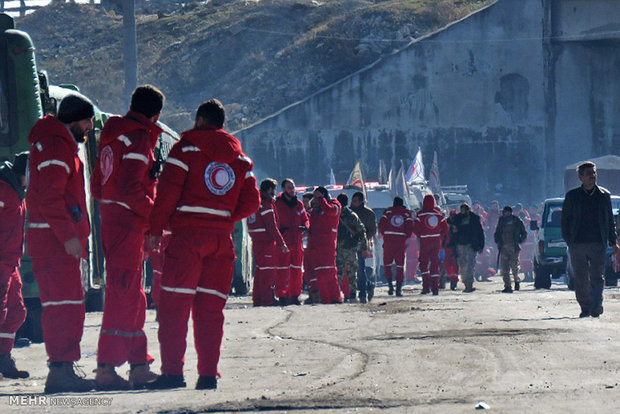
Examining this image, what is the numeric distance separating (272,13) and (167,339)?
3049 inches

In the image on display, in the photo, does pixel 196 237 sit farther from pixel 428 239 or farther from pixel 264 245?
pixel 428 239

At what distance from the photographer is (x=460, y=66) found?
5519 centimetres

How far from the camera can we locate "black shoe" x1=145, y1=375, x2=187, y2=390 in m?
8.36

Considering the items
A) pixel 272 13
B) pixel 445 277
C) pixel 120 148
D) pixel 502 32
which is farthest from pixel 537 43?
pixel 120 148

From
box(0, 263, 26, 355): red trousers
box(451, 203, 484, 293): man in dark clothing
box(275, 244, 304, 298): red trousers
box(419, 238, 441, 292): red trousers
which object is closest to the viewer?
box(0, 263, 26, 355): red trousers

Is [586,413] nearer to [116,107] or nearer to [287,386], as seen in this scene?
[287,386]

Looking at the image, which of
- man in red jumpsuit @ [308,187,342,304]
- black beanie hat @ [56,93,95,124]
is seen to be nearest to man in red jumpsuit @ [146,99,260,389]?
black beanie hat @ [56,93,95,124]

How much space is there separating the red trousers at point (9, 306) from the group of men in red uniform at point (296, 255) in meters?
8.78

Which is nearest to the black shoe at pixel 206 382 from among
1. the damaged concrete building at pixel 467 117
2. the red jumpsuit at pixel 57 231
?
the red jumpsuit at pixel 57 231

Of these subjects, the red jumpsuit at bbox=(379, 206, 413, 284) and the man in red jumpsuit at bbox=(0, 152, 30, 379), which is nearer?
the man in red jumpsuit at bbox=(0, 152, 30, 379)

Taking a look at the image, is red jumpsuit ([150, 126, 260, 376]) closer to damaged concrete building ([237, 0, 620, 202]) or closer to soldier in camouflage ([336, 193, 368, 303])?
soldier in camouflage ([336, 193, 368, 303])

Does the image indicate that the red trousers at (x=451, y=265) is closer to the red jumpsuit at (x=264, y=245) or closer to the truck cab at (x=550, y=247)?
the truck cab at (x=550, y=247)

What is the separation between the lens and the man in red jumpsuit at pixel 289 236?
19.9 meters

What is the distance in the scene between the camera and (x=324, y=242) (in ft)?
66.3
